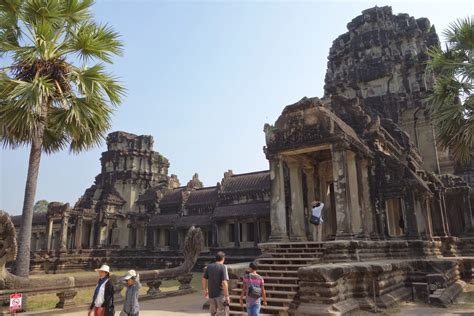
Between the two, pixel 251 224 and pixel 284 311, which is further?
pixel 251 224

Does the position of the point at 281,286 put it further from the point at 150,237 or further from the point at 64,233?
the point at 64,233

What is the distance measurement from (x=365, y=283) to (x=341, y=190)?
3.19 metres

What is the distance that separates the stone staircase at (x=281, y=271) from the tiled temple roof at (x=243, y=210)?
44.9 ft

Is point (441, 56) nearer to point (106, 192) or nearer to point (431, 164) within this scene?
point (431, 164)

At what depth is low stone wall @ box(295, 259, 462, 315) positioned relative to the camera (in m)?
8.77

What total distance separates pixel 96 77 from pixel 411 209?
12.0 metres

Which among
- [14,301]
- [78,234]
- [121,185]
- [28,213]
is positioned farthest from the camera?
[121,185]

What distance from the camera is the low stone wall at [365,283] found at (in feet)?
28.8

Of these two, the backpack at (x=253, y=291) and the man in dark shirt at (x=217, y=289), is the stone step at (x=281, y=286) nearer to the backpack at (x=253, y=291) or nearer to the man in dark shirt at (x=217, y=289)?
the backpack at (x=253, y=291)

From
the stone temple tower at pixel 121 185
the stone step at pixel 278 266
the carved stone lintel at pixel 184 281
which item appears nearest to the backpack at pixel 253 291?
the stone step at pixel 278 266

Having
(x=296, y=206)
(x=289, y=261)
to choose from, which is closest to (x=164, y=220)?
(x=296, y=206)

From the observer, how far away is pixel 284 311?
9125mm

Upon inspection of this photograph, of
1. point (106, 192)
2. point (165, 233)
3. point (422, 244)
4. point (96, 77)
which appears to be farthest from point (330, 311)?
point (106, 192)

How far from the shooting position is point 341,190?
12.3m
